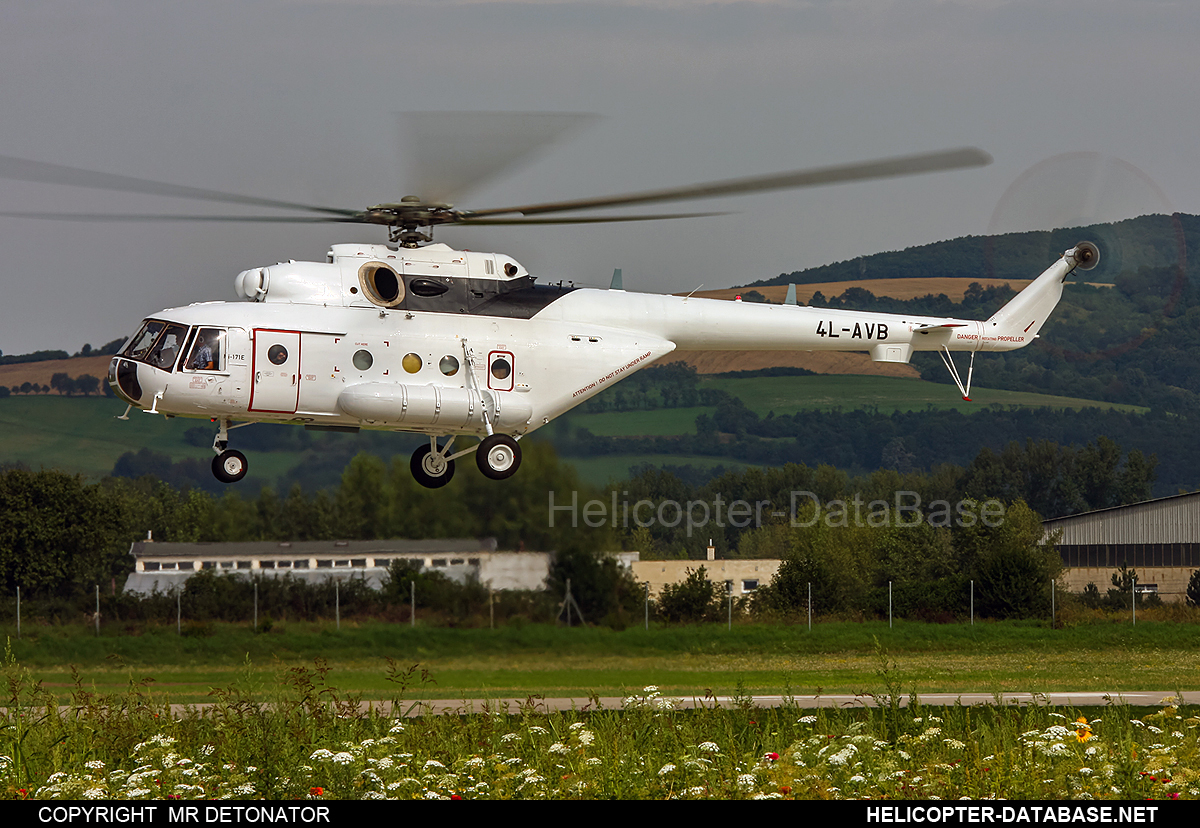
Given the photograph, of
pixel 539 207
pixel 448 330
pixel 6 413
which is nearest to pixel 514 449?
pixel 448 330

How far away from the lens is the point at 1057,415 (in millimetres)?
128750

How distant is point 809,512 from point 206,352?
176 feet

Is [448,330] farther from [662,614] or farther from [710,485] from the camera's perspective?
[710,485]

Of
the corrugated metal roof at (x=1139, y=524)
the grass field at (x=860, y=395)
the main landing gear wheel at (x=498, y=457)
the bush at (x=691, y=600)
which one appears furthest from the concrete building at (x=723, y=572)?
the grass field at (x=860, y=395)

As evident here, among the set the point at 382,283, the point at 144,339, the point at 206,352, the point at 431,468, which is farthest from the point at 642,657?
the point at 144,339

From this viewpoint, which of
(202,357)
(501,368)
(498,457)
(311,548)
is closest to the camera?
(202,357)

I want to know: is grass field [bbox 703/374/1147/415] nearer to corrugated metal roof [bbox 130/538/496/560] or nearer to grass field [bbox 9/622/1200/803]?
corrugated metal roof [bbox 130/538/496/560]

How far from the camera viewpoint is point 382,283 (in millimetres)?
17828

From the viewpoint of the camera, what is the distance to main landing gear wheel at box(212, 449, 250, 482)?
17203 millimetres

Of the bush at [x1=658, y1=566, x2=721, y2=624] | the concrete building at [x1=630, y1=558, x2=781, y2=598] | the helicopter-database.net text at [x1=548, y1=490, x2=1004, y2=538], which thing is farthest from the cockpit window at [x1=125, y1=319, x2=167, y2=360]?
the helicopter-database.net text at [x1=548, y1=490, x2=1004, y2=538]

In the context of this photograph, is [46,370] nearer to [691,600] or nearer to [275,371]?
[691,600]

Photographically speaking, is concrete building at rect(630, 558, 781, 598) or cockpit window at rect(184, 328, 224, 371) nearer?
cockpit window at rect(184, 328, 224, 371)

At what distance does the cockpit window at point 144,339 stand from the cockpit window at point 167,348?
0.09 metres

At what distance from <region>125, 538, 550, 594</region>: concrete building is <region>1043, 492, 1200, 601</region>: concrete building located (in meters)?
39.3
